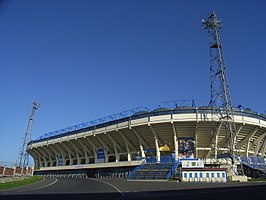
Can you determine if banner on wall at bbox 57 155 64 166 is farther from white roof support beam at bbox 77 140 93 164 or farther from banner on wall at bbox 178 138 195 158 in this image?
banner on wall at bbox 178 138 195 158

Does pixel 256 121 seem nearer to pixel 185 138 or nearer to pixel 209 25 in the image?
pixel 185 138

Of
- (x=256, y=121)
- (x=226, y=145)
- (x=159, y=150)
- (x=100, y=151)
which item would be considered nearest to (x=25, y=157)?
(x=100, y=151)

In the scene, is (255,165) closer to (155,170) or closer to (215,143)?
(215,143)

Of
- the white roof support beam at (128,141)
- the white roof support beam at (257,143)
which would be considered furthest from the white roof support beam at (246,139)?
the white roof support beam at (128,141)

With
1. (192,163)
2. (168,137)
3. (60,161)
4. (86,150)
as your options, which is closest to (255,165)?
(192,163)

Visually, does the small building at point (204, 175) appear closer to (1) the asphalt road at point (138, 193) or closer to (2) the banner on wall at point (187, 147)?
(1) the asphalt road at point (138, 193)

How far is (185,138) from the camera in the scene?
57.4 meters

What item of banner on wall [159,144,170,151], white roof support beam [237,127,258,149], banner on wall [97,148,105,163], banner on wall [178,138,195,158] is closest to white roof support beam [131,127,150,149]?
banner on wall [159,144,170,151]

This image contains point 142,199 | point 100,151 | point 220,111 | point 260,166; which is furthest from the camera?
point 100,151

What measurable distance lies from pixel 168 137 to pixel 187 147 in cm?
472

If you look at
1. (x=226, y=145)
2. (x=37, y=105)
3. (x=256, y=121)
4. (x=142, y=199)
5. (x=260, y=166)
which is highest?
(x=37, y=105)

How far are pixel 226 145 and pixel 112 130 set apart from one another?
26428mm

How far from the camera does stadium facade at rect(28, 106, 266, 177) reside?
55.5 m

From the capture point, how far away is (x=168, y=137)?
192 ft
